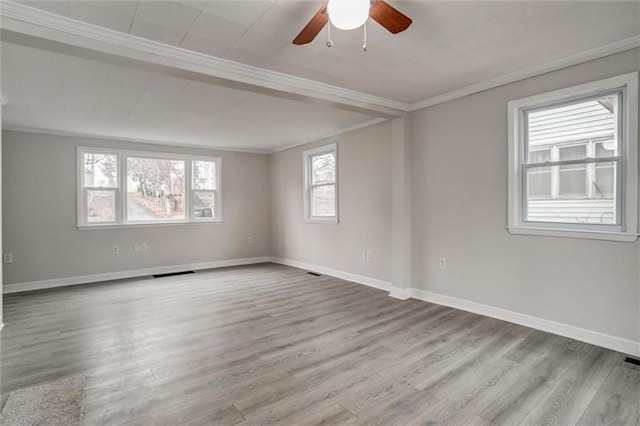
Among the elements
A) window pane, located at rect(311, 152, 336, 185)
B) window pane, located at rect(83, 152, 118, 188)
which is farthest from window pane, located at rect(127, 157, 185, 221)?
window pane, located at rect(311, 152, 336, 185)

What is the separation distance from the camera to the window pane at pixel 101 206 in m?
5.57

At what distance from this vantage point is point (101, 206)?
5.66 meters

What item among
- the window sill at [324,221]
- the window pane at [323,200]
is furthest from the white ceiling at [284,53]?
the window sill at [324,221]

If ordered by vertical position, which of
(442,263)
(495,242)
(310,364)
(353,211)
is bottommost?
(310,364)

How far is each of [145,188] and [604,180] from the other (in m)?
6.51

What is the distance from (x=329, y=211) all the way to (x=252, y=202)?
211 centimetres

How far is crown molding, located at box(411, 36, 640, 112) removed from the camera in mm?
2660

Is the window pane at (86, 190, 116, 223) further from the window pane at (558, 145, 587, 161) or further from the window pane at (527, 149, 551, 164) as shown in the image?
the window pane at (558, 145, 587, 161)

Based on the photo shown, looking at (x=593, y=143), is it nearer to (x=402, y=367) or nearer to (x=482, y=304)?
(x=482, y=304)

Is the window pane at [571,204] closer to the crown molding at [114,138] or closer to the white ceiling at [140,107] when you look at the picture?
the white ceiling at [140,107]

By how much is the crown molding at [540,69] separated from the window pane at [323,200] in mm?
2281

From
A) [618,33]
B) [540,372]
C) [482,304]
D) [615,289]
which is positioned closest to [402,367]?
[540,372]

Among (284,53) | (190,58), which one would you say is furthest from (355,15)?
(190,58)

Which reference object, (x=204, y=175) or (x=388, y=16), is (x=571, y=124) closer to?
(x=388, y=16)
